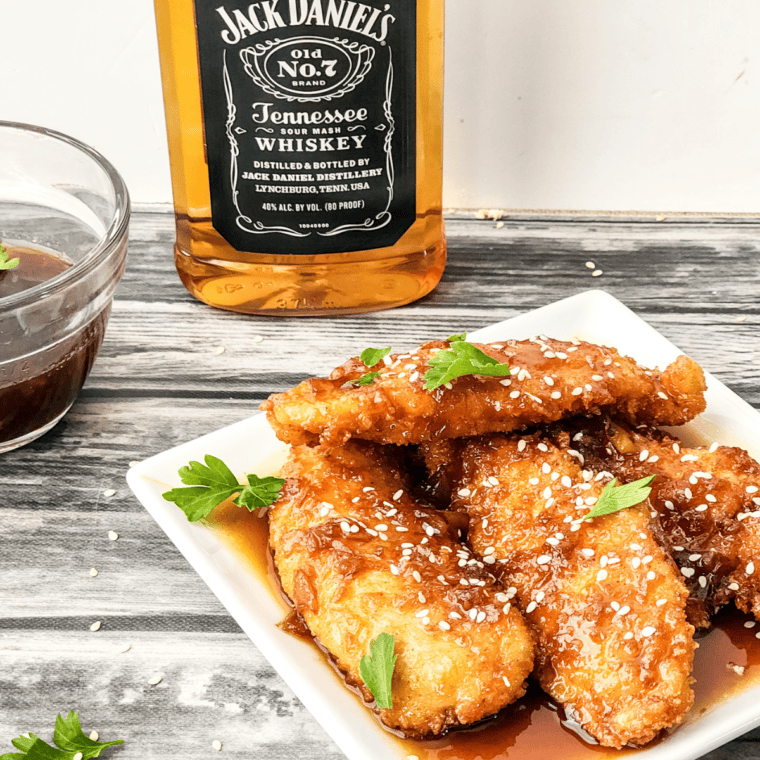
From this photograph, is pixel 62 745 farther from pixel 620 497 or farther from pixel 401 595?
pixel 620 497

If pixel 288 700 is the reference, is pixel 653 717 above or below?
above

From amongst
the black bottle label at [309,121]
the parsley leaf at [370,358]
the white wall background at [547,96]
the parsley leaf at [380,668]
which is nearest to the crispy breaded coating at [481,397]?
the parsley leaf at [370,358]

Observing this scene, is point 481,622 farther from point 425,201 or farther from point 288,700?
point 425,201

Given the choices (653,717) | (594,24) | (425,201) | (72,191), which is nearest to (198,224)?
(72,191)

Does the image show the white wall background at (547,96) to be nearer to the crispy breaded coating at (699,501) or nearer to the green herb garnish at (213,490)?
the crispy breaded coating at (699,501)

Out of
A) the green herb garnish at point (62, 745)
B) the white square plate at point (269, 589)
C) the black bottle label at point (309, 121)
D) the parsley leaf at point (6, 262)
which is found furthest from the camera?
the black bottle label at point (309, 121)
